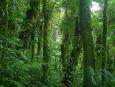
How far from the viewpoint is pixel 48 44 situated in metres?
11.9

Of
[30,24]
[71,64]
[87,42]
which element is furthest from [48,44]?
[87,42]

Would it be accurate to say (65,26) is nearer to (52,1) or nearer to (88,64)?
(52,1)

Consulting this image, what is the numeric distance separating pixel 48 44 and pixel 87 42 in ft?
12.2

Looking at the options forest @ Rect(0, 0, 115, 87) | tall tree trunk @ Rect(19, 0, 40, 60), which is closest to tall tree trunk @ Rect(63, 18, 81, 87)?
forest @ Rect(0, 0, 115, 87)

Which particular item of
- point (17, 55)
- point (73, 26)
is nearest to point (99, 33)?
point (73, 26)

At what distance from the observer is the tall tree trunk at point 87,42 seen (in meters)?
8.27

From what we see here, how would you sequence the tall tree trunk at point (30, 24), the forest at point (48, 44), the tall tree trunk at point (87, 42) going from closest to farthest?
1. the tall tree trunk at point (87, 42)
2. the forest at point (48, 44)
3. the tall tree trunk at point (30, 24)

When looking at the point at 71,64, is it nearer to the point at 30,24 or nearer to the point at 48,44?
the point at 48,44

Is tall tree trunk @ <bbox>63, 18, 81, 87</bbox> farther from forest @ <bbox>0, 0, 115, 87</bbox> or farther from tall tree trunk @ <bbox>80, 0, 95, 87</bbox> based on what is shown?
tall tree trunk @ <bbox>80, 0, 95, 87</bbox>

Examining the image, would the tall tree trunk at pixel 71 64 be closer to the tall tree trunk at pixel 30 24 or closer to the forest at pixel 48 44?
the forest at pixel 48 44

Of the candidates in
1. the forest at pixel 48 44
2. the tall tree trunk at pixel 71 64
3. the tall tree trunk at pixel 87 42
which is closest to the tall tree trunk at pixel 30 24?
the forest at pixel 48 44

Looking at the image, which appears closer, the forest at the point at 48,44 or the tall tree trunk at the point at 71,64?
the forest at the point at 48,44

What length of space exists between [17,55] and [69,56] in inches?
141

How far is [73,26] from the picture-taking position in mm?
13711
